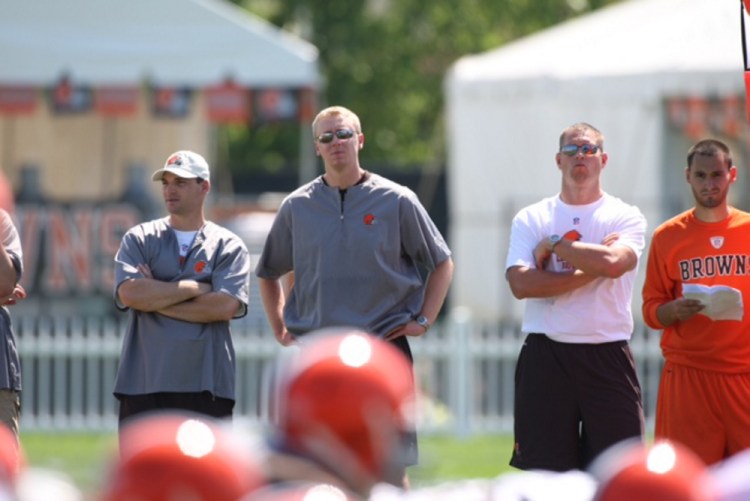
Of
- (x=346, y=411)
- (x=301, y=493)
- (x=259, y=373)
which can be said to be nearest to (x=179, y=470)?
(x=301, y=493)

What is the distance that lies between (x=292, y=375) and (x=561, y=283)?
3202mm

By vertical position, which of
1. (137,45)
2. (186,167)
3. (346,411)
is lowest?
(346,411)

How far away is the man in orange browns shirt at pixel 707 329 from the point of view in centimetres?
735

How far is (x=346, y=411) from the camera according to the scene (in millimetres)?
4309

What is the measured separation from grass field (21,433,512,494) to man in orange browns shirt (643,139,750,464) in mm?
2730

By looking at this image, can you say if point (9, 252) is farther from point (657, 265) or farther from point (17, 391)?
point (657, 265)

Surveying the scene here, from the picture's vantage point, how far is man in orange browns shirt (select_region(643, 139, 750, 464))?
24.1 ft

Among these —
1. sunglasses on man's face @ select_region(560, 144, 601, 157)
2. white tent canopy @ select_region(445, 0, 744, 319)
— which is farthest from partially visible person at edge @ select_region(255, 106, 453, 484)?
white tent canopy @ select_region(445, 0, 744, 319)

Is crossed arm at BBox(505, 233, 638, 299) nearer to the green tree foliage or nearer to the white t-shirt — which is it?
the white t-shirt

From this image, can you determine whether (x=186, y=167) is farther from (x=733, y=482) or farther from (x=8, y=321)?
(x=733, y=482)

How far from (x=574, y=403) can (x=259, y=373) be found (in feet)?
23.8

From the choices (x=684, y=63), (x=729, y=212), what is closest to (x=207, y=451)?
(x=729, y=212)

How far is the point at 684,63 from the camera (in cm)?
1603

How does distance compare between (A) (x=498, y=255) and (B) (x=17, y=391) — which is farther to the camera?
(A) (x=498, y=255)
